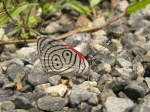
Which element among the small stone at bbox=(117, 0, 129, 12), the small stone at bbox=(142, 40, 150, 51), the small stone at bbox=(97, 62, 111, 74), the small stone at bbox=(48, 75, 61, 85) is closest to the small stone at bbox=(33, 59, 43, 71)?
the small stone at bbox=(48, 75, 61, 85)

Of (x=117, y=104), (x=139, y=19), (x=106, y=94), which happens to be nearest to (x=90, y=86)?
(x=106, y=94)

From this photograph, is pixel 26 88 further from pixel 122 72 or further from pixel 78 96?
pixel 122 72

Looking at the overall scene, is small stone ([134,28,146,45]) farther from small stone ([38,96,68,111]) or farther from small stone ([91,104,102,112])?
small stone ([38,96,68,111])

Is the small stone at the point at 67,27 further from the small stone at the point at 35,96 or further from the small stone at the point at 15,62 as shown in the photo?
the small stone at the point at 35,96

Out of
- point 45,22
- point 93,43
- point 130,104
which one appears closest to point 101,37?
point 93,43

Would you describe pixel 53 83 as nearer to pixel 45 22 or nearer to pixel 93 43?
pixel 93 43
